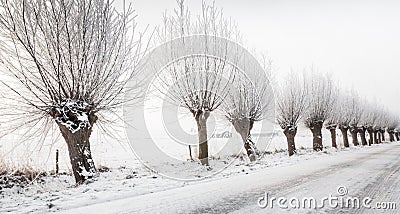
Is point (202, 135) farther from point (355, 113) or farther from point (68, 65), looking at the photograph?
point (355, 113)

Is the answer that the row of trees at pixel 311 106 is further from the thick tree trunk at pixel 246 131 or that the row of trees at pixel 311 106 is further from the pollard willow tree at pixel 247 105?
the thick tree trunk at pixel 246 131

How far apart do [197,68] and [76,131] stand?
6.81m

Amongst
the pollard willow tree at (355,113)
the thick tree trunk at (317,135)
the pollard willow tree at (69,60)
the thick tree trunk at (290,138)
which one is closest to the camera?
the pollard willow tree at (69,60)

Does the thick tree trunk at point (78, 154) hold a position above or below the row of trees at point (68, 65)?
below

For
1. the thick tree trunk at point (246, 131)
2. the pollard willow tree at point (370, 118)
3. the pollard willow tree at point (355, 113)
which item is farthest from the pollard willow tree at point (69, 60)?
the pollard willow tree at point (370, 118)

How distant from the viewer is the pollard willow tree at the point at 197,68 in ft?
44.8

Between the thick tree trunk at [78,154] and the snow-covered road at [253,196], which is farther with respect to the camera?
the thick tree trunk at [78,154]

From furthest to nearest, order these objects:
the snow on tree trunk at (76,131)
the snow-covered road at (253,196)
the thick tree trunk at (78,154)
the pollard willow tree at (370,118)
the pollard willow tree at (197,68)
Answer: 1. the pollard willow tree at (370,118)
2. the pollard willow tree at (197,68)
3. the thick tree trunk at (78,154)
4. the snow on tree trunk at (76,131)
5. the snow-covered road at (253,196)

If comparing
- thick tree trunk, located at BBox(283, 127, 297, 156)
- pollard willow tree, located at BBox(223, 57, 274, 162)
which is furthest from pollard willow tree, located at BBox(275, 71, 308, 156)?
pollard willow tree, located at BBox(223, 57, 274, 162)

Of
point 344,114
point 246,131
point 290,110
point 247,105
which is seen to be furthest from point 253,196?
point 344,114

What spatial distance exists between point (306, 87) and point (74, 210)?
23351mm

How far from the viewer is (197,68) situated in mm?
13656

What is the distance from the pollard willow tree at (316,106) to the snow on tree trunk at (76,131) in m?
21.2

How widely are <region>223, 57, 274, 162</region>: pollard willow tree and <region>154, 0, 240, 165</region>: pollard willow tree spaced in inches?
96.0
